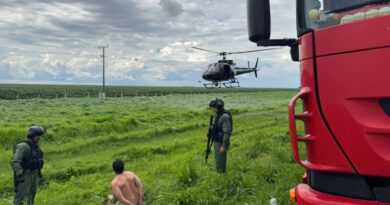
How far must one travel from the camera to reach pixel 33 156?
808 centimetres

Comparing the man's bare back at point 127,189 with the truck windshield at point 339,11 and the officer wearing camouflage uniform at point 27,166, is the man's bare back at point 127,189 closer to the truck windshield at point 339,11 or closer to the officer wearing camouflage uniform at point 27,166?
the officer wearing camouflage uniform at point 27,166

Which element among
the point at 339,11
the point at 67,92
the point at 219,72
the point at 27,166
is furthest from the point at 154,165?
the point at 67,92

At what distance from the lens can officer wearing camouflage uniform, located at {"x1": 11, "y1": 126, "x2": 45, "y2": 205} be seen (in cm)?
792

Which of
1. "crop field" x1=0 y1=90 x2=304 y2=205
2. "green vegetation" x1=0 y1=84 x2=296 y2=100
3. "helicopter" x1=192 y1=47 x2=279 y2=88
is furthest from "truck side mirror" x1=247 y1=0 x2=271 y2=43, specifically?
"green vegetation" x1=0 y1=84 x2=296 y2=100

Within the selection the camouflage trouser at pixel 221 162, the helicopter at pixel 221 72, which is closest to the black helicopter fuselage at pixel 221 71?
the helicopter at pixel 221 72

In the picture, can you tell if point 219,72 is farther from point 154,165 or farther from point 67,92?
point 67,92

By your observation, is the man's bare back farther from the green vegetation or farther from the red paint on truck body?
the green vegetation

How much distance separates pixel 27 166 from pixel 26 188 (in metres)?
0.41

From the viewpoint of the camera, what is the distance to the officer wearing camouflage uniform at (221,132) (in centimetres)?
926

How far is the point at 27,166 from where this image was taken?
26.3 ft

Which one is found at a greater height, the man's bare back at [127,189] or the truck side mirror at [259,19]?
the truck side mirror at [259,19]

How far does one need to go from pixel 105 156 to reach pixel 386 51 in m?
13.4

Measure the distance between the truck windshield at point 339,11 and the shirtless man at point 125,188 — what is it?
367cm

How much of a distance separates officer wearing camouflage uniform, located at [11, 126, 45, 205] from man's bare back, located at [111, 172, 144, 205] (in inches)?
99.8
